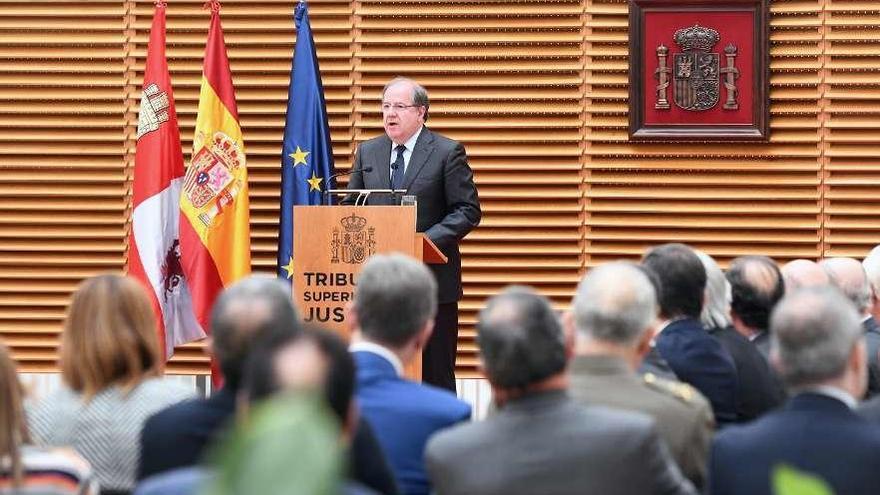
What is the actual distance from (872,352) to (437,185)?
2.63 metres

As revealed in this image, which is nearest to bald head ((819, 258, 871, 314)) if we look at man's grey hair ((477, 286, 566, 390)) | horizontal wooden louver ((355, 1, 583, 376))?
man's grey hair ((477, 286, 566, 390))

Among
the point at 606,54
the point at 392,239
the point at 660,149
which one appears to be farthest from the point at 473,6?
the point at 392,239

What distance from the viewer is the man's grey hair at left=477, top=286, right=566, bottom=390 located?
2.38m

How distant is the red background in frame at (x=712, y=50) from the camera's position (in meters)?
7.42

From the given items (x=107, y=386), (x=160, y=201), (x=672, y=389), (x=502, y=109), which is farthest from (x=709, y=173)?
(x=107, y=386)

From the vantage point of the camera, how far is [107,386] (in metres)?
2.89

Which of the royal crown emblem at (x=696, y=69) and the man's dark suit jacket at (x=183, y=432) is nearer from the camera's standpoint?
the man's dark suit jacket at (x=183, y=432)

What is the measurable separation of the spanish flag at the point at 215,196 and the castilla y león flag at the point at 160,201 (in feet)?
0.39

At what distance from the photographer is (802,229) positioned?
7.55 m

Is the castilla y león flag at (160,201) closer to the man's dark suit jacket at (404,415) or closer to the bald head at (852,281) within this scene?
the bald head at (852,281)

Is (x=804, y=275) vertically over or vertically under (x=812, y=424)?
over

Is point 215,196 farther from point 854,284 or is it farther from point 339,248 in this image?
point 854,284

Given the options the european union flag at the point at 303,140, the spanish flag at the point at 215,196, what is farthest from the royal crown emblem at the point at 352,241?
the spanish flag at the point at 215,196

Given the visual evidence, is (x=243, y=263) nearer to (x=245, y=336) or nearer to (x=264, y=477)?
(x=245, y=336)
